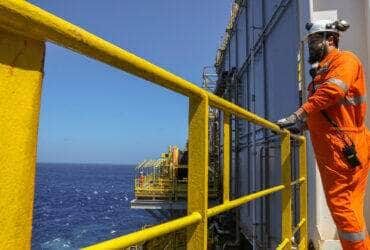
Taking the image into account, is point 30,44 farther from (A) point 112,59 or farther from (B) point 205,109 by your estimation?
(B) point 205,109

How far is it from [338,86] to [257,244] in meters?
9.53

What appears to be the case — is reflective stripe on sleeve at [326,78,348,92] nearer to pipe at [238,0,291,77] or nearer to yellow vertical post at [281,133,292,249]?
yellow vertical post at [281,133,292,249]

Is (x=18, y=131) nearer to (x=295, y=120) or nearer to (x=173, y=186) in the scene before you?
(x=295, y=120)

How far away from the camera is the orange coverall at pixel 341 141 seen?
309cm

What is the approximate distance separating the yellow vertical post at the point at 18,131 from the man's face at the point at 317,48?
3.20m

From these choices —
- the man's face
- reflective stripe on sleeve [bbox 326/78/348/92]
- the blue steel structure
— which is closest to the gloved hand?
reflective stripe on sleeve [bbox 326/78/348/92]

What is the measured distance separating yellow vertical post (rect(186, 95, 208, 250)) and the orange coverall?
67.5 inches

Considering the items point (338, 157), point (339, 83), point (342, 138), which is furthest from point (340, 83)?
point (338, 157)

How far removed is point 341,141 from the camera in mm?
3186

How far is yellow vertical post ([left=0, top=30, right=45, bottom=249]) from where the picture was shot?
75 centimetres

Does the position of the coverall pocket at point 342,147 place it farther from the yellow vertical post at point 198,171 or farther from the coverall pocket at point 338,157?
the yellow vertical post at point 198,171

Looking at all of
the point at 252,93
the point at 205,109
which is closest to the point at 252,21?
the point at 252,93

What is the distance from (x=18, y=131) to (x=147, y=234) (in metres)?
0.60

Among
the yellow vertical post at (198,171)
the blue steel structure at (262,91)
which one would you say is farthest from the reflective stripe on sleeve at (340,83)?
the blue steel structure at (262,91)
